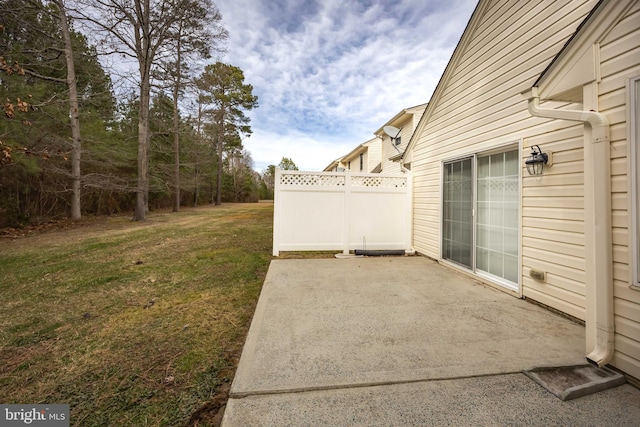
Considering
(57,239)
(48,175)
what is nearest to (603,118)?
(57,239)

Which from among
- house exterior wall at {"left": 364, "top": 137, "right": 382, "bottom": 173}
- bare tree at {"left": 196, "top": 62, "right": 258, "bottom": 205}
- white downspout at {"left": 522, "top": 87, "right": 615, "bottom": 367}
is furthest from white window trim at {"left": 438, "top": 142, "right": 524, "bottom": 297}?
bare tree at {"left": 196, "top": 62, "right": 258, "bottom": 205}

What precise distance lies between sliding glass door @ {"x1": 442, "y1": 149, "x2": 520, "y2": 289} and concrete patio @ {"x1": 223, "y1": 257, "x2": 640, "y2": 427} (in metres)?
0.57

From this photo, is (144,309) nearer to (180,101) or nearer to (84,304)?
(84,304)

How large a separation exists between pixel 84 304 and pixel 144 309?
0.81 m

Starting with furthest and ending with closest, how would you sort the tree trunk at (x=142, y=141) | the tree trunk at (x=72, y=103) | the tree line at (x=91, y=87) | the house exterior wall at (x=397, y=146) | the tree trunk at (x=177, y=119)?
the tree trunk at (x=177, y=119)
the tree trunk at (x=142, y=141)
the house exterior wall at (x=397, y=146)
the tree trunk at (x=72, y=103)
the tree line at (x=91, y=87)

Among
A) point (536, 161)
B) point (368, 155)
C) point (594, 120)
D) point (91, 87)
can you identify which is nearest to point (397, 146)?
point (368, 155)

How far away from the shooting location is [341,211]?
19.6 ft

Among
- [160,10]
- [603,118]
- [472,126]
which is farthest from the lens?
[160,10]

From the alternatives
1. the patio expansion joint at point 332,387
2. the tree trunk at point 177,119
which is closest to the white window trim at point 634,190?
the patio expansion joint at point 332,387

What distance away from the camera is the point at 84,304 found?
3.13 metres

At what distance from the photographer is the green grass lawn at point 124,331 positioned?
1.65 meters

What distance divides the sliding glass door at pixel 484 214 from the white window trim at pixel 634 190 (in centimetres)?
162

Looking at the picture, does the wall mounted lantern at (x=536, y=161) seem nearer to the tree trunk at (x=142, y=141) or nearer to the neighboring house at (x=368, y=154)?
the neighboring house at (x=368, y=154)

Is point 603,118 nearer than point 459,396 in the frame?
No
